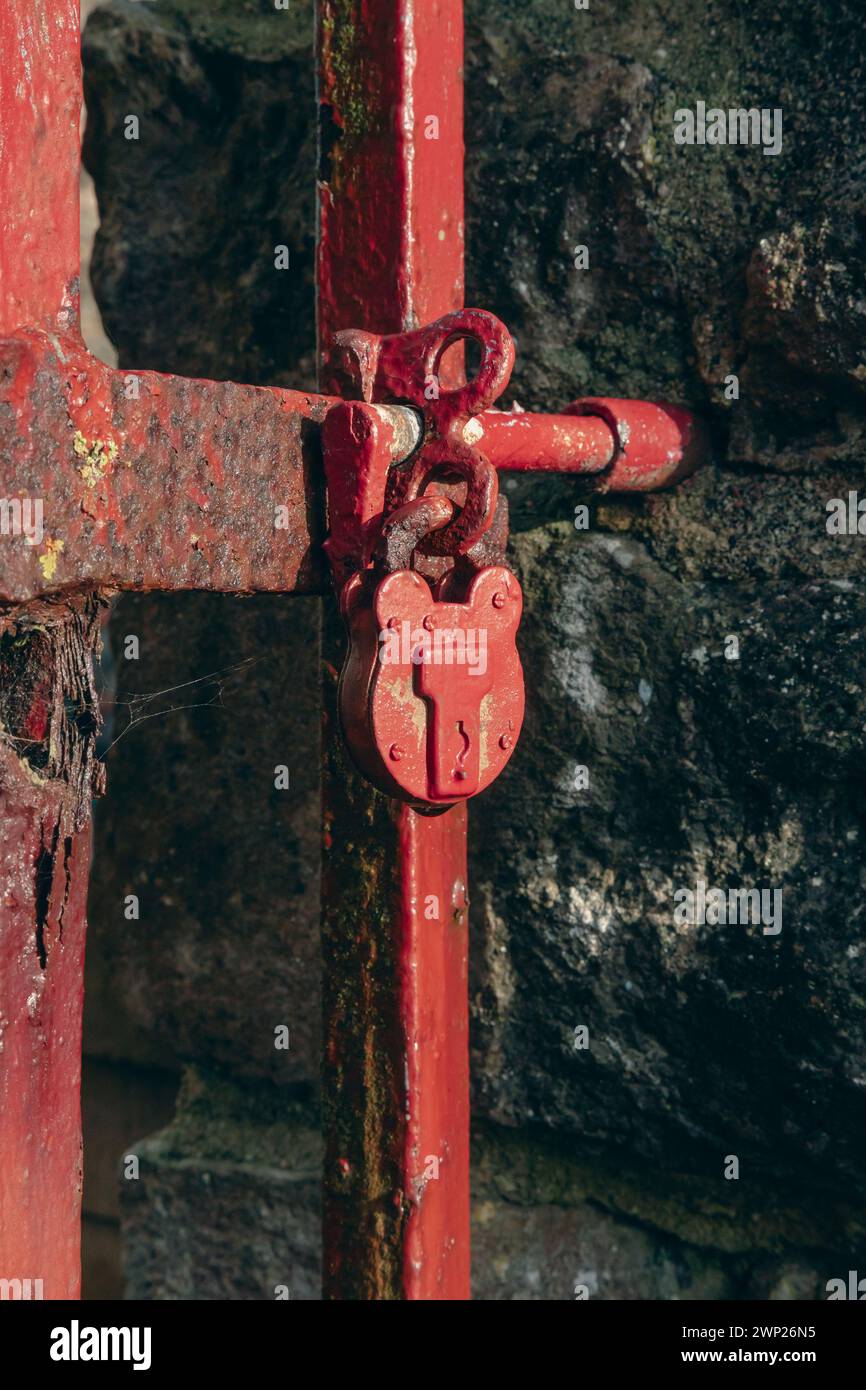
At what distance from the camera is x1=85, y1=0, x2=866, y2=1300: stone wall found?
1047 mm

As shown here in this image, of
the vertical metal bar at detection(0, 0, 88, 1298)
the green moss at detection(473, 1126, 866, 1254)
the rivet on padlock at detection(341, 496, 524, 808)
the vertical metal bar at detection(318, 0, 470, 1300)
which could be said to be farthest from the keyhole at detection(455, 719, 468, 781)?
the green moss at detection(473, 1126, 866, 1254)

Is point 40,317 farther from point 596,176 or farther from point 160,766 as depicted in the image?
point 160,766

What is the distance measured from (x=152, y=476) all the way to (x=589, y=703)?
18.6 inches

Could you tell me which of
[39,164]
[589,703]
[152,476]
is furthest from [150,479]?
[589,703]

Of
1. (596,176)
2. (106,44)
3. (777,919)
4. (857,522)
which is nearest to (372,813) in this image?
(777,919)

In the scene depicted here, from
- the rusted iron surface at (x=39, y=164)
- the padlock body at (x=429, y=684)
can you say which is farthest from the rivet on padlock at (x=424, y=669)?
the rusted iron surface at (x=39, y=164)

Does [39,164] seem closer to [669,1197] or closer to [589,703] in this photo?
[589,703]

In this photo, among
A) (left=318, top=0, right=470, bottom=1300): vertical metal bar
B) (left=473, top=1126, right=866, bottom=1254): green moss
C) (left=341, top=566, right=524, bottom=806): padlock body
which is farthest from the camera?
(left=473, top=1126, right=866, bottom=1254): green moss

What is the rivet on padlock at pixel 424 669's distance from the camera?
0.83 meters

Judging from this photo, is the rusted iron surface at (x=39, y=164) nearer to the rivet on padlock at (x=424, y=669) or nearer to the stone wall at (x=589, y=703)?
the rivet on padlock at (x=424, y=669)

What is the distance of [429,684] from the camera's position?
33.2 inches

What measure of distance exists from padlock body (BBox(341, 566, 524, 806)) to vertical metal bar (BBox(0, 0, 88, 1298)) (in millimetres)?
164

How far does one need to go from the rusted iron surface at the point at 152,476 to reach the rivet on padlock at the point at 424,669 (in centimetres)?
7

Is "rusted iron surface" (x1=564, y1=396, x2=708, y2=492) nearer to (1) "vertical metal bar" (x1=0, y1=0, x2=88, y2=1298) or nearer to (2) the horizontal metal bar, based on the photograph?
(2) the horizontal metal bar
